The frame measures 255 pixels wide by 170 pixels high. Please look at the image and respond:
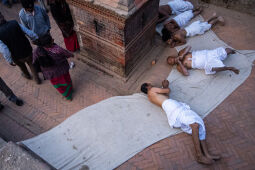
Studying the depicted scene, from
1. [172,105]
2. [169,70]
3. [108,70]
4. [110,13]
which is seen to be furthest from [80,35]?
[172,105]

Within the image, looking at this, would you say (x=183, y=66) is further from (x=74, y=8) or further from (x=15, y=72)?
(x=15, y=72)

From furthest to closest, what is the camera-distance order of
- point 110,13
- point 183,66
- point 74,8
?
point 183,66
point 74,8
point 110,13

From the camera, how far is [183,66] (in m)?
4.95

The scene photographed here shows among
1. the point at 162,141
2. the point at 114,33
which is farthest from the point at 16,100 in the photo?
the point at 162,141

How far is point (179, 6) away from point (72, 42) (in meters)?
4.05

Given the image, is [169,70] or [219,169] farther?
[169,70]

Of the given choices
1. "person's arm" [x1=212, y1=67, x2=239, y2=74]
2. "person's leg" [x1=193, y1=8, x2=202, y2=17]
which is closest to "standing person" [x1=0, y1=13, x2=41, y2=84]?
"person's arm" [x1=212, y1=67, x2=239, y2=74]

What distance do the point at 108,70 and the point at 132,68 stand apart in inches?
25.9

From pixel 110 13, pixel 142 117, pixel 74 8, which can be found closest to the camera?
pixel 110 13

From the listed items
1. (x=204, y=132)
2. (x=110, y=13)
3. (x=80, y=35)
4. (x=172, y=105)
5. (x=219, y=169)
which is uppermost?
(x=110, y=13)

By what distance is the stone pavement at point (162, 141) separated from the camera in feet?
11.9

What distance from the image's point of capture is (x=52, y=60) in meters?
3.85

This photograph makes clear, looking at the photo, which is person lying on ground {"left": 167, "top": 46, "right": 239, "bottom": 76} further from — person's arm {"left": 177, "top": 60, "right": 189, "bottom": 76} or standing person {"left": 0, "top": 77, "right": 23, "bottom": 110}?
standing person {"left": 0, "top": 77, "right": 23, "bottom": 110}

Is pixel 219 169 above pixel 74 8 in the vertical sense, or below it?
A: below
